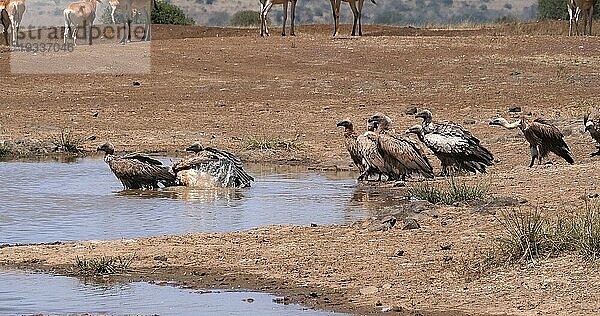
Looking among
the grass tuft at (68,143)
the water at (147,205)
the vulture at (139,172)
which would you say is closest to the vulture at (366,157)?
the water at (147,205)

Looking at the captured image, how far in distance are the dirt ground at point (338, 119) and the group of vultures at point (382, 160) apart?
573 millimetres

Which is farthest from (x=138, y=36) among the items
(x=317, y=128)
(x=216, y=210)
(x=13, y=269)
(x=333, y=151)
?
(x=13, y=269)

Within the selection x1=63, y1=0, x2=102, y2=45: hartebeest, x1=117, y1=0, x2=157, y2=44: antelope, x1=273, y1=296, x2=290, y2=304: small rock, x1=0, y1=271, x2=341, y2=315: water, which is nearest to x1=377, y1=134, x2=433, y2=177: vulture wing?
x1=0, y1=271, x2=341, y2=315: water

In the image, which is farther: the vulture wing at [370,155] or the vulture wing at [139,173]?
the vulture wing at [370,155]

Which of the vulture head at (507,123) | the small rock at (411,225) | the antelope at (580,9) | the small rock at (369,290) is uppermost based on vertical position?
the antelope at (580,9)

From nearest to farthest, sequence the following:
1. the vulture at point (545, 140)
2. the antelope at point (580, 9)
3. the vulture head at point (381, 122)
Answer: the vulture at point (545, 140), the vulture head at point (381, 122), the antelope at point (580, 9)

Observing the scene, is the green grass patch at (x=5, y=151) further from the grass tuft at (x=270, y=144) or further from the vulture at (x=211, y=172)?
the vulture at (x=211, y=172)

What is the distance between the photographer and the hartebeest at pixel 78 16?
103 feet

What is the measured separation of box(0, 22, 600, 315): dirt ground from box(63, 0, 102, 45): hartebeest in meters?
1.91

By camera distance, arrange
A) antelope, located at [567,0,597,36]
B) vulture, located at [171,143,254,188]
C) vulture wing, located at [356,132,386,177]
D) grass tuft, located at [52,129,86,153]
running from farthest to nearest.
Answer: antelope, located at [567,0,597,36] < grass tuft, located at [52,129,86,153] < vulture wing, located at [356,132,386,177] < vulture, located at [171,143,254,188]

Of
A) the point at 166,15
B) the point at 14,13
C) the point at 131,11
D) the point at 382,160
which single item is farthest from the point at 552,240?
the point at 166,15

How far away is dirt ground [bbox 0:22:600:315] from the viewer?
8.12 metres

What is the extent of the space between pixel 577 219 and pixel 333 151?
853 centimetres

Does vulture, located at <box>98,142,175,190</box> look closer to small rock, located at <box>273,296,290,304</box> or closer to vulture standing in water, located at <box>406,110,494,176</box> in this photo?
vulture standing in water, located at <box>406,110,494,176</box>
